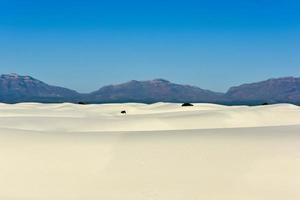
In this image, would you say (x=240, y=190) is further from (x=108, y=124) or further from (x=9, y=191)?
(x=108, y=124)

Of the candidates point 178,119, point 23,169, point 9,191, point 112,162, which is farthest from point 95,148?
point 178,119

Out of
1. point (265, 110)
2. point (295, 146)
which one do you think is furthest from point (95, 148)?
point (265, 110)

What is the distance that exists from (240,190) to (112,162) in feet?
9.55

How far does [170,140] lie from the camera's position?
39.8ft

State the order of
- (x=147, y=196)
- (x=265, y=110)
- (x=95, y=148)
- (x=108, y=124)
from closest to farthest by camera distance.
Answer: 1. (x=147, y=196)
2. (x=95, y=148)
3. (x=108, y=124)
4. (x=265, y=110)

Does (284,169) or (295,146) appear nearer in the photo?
(284,169)

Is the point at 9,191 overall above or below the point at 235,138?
below

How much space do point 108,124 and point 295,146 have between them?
44.0ft

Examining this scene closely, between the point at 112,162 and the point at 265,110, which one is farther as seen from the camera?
the point at 265,110

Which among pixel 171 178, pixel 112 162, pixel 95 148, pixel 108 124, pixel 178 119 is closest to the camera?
pixel 171 178

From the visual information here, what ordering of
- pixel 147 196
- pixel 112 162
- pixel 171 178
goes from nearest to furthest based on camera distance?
pixel 147 196, pixel 171 178, pixel 112 162

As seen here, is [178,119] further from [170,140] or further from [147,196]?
[147,196]

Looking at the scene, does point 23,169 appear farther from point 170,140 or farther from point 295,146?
point 295,146

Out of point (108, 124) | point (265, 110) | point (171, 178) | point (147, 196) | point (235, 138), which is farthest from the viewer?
point (265, 110)
